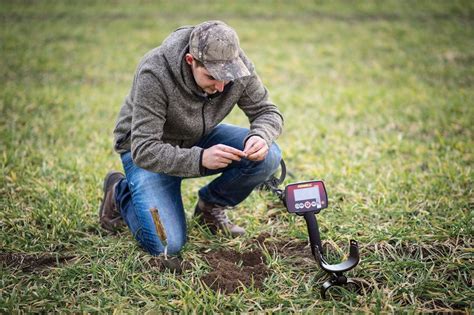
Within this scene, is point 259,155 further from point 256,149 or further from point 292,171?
point 292,171

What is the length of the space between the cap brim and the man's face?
0.19ft

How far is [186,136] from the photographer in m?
2.98

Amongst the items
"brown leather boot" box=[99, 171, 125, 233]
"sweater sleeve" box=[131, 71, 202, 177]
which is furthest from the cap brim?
"brown leather boot" box=[99, 171, 125, 233]

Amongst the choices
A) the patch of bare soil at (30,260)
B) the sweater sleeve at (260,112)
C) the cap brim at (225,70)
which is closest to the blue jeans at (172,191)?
the sweater sleeve at (260,112)

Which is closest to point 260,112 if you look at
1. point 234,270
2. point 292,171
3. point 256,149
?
point 256,149

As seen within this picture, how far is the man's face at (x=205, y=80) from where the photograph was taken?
2.58 m

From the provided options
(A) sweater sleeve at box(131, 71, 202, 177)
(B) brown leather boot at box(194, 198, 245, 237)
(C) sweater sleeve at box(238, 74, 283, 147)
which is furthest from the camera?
(B) brown leather boot at box(194, 198, 245, 237)

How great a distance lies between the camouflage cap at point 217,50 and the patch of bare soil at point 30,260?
1.48 meters

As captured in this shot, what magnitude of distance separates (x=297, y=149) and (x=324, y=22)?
743 cm

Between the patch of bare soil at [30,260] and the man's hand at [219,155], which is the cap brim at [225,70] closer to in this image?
the man's hand at [219,155]

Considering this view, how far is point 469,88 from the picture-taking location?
656 centimetres

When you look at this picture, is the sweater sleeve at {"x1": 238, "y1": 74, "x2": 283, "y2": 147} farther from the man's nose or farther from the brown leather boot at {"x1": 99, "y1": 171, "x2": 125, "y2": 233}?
the brown leather boot at {"x1": 99, "y1": 171, "x2": 125, "y2": 233}

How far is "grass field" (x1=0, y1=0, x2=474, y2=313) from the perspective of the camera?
8.18 feet

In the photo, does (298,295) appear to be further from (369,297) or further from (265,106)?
(265,106)
